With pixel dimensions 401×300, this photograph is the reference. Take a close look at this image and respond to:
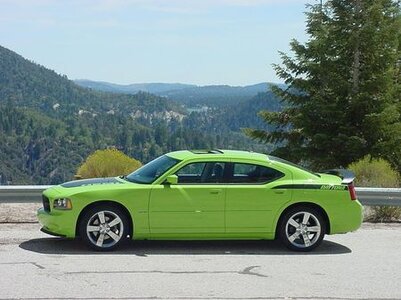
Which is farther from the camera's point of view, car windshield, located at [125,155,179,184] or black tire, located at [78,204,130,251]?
car windshield, located at [125,155,179,184]

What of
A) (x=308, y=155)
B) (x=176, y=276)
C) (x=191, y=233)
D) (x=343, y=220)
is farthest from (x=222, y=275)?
(x=308, y=155)

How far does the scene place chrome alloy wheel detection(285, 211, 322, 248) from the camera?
8.73m

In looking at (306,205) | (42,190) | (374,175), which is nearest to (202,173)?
(306,205)

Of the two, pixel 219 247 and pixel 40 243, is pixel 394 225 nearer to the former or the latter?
pixel 219 247

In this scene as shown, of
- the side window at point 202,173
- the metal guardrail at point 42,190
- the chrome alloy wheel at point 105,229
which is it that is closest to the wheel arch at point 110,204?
the chrome alloy wheel at point 105,229

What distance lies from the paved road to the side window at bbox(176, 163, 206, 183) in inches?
35.8

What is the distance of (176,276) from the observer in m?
7.14

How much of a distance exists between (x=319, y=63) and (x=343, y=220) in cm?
1816

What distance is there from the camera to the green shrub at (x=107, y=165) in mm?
15922

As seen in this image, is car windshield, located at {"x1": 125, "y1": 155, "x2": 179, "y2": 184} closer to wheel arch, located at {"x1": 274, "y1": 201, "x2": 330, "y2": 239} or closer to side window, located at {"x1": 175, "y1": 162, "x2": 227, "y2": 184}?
side window, located at {"x1": 175, "y1": 162, "x2": 227, "y2": 184}

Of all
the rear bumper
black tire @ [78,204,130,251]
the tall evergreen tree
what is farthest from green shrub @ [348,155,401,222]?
the tall evergreen tree

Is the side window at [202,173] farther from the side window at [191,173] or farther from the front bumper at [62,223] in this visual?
the front bumper at [62,223]

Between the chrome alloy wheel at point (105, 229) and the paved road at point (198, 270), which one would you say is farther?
the chrome alloy wheel at point (105, 229)

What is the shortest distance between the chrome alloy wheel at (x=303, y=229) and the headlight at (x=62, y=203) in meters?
2.82
